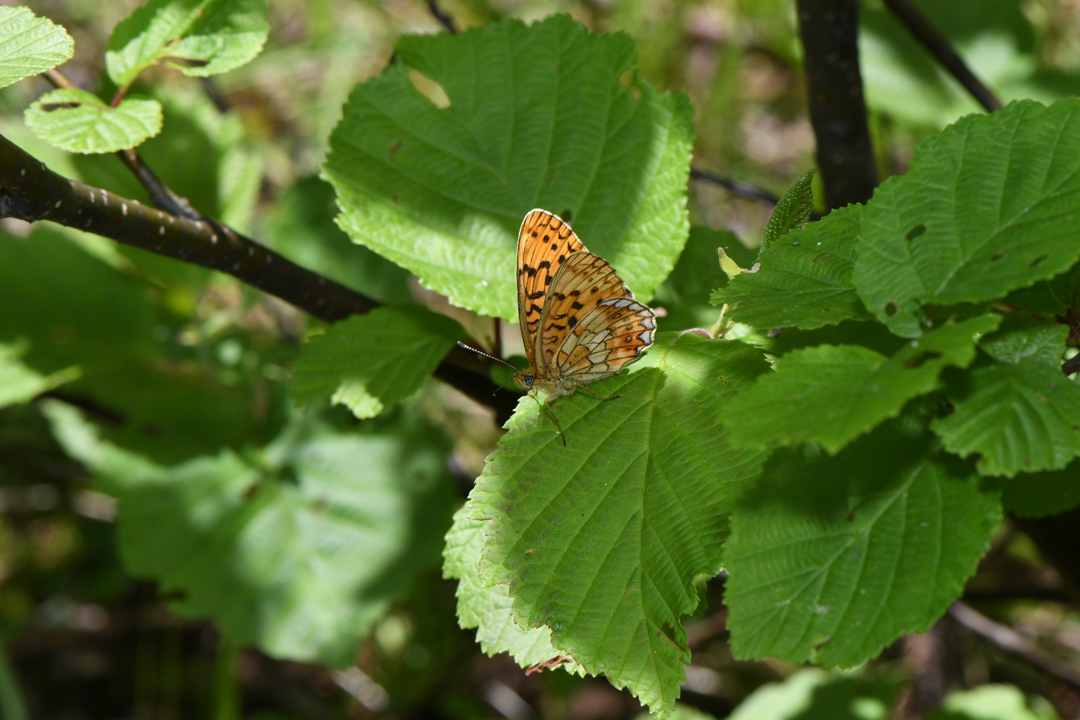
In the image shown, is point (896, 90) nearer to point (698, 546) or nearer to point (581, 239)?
point (581, 239)

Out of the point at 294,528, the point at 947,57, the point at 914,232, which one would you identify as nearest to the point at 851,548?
the point at 914,232

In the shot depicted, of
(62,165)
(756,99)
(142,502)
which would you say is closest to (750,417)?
(142,502)

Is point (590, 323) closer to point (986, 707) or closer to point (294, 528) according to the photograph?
point (294, 528)

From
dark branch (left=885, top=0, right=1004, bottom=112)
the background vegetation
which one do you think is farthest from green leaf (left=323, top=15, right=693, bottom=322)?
dark branch (left=885, top=0, right=1004, bottom=112)

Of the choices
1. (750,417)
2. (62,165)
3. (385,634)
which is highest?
(750,417)

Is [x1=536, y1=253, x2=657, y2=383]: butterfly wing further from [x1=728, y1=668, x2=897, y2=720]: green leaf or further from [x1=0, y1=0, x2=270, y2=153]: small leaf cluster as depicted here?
[x1=728, y1=668, x2=897, y2=720]: green leaf

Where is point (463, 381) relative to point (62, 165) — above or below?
above

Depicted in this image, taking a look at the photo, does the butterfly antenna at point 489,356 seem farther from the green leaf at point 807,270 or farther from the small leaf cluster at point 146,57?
the small leaf cluster at point 146,57
